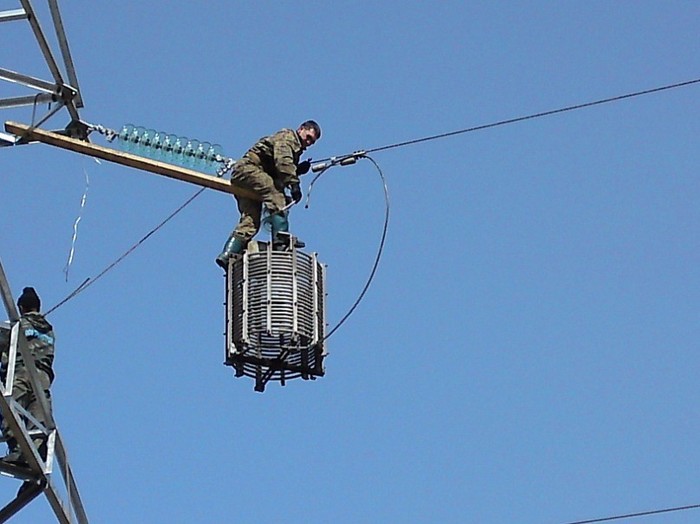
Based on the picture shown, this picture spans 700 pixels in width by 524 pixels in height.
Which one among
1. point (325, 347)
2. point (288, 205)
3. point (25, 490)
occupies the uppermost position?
point (288, 205)

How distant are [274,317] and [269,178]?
174 centimetres

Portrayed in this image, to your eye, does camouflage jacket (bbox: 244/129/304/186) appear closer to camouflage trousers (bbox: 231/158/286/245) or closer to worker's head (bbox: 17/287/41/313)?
camouflage trousers (bbox: 231/158/286/245)

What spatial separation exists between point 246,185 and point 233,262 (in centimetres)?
94

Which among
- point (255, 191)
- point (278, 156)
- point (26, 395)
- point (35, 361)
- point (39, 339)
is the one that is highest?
point (278, 156)

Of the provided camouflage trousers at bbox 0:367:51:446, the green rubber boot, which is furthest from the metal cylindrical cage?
camouflage trousers at bbox 0:367:51:446

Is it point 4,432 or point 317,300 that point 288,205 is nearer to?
point 317,300

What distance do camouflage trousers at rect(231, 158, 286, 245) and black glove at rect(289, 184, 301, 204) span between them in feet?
0.29

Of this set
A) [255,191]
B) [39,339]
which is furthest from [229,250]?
[39,339]

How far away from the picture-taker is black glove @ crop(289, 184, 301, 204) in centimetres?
1677

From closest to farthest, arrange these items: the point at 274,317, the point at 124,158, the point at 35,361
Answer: the point at 274,317 < the point at 35,361 < the point at 124,158

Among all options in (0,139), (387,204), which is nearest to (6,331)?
(0,139)

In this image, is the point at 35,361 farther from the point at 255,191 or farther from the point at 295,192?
the point at 295,192

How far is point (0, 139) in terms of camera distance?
647 inches

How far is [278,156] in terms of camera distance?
661 inches
